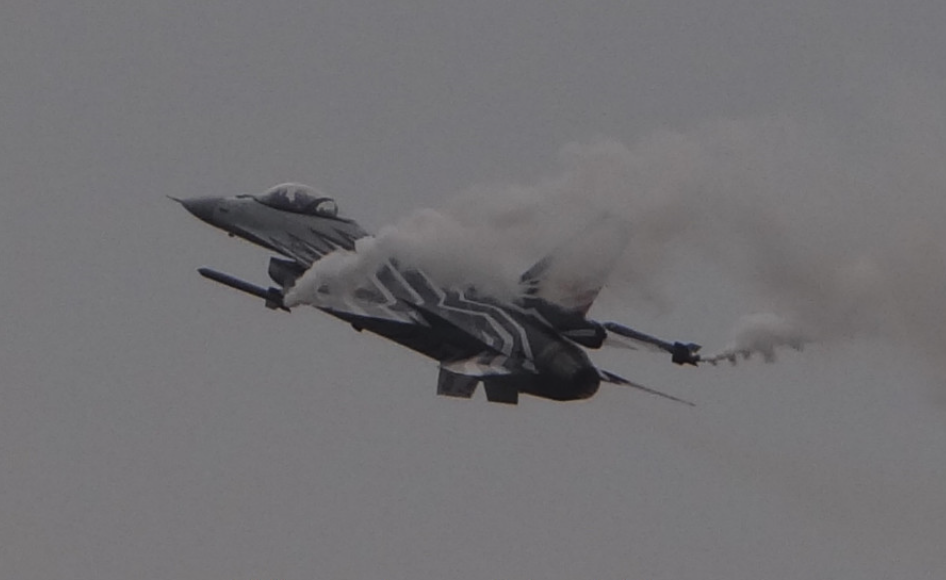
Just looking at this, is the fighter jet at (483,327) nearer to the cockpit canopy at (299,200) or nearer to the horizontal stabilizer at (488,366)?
the horizontal stabilizer at (488,366)

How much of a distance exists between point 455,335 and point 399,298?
2.02 m

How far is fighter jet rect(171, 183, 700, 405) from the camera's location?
4722 centimetres

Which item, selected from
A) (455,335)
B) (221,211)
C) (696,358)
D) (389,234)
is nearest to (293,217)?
(221,211)

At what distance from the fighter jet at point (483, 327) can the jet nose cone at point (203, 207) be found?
3.90 metres

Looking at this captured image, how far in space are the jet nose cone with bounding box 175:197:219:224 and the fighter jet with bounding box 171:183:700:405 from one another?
3.90m

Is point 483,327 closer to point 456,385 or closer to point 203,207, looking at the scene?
point 456,385

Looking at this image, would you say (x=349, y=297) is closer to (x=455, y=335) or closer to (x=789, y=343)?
(x=455, y=335)

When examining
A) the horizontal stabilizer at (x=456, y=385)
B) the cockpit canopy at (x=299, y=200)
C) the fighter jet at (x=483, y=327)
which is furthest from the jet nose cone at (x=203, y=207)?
the horizontal stabilizer at (x=456, y=385)

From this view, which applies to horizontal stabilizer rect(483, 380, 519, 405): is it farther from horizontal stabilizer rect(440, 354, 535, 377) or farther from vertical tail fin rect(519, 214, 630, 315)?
vertical tail fin rect(519, 214, 630, 315)

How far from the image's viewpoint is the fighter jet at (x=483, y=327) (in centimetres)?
4722

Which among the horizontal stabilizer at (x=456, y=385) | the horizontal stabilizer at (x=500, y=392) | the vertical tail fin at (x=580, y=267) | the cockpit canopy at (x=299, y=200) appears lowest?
the horizontal stabilizer at (x=456, y=385)

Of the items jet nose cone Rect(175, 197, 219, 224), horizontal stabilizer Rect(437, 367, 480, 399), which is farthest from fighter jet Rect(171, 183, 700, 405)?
jet nose cone Rect(175, 197, 219, 224)

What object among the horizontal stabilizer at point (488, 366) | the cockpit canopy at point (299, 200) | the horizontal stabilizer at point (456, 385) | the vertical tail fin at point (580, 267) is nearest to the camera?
the horizontal stabilizer at point (456, 385)

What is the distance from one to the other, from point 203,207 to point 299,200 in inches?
98.9
